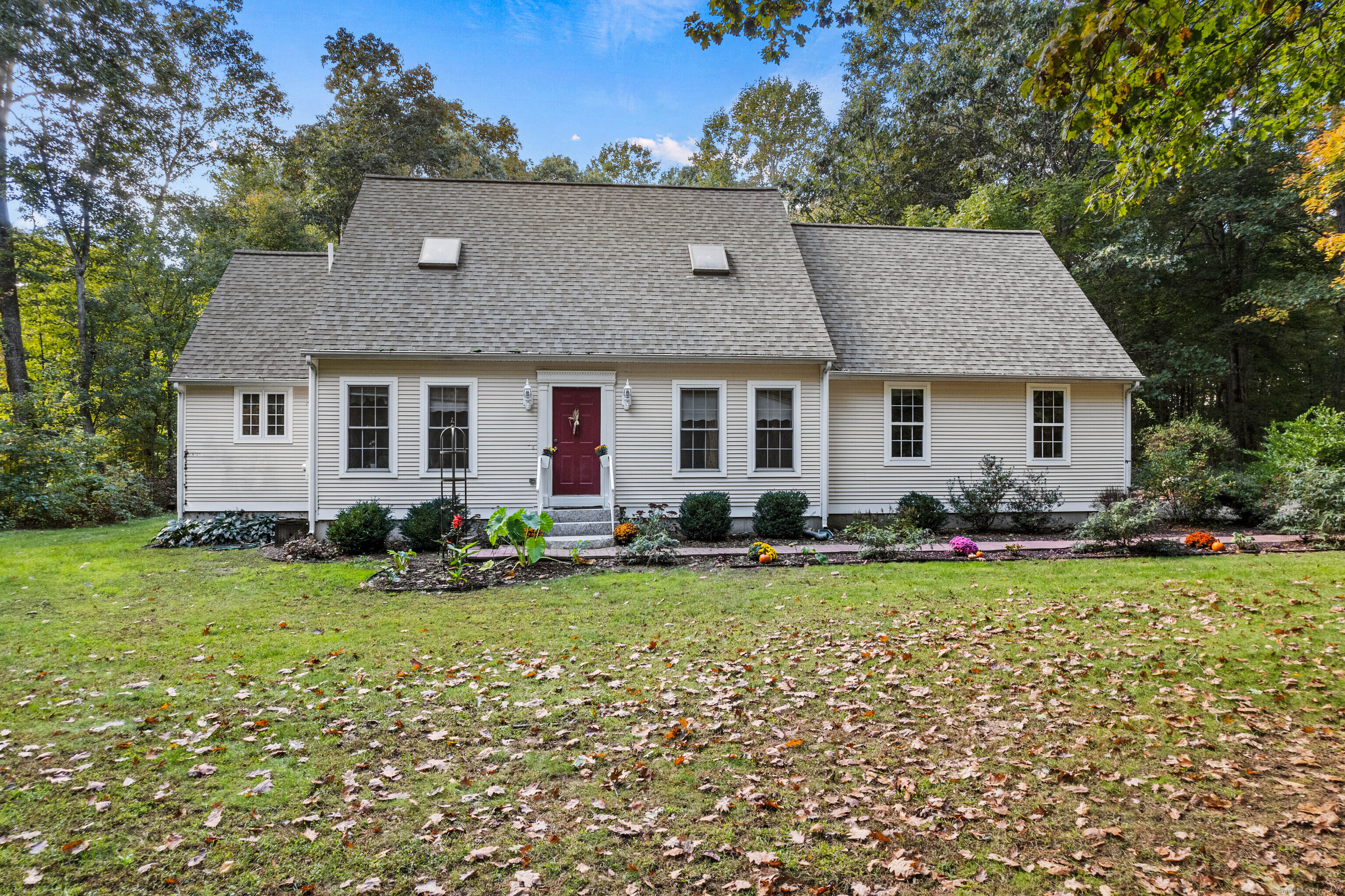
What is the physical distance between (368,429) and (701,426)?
245 inches

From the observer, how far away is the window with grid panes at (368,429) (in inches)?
462

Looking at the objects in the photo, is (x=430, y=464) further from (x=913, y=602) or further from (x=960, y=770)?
(x=960, y=770)

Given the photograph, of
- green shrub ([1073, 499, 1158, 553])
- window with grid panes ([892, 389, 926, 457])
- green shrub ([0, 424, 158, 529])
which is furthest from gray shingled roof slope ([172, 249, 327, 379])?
green shrub ([1073, 499, 1158, 553])

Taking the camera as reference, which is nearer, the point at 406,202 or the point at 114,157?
the point at 406,202

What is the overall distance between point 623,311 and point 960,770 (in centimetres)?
1025

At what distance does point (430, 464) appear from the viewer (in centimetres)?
1182

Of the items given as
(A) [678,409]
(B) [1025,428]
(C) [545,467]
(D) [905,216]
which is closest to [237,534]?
(C) [545,467]

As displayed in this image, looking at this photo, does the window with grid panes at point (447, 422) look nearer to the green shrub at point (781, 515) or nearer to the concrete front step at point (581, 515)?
the concrete front step at point (581, 515)

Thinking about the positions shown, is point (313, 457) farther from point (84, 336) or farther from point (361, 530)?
point (84, 336)

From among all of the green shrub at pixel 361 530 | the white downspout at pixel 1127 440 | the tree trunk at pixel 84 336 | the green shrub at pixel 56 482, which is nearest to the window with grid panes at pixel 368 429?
the green shrub at pixel 361 530

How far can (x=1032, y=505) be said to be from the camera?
1273 cm

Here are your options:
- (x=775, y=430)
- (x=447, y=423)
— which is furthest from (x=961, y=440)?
(x=447, y=423)

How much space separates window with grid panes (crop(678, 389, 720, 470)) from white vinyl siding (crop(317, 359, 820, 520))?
0.18 m

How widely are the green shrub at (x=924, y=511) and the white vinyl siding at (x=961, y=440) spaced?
39cm
